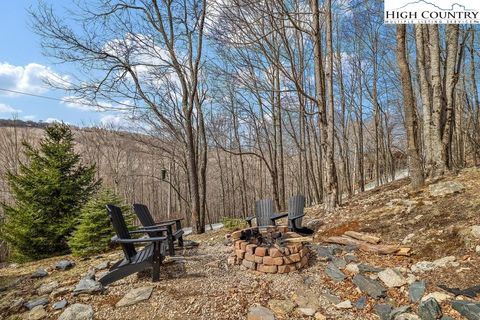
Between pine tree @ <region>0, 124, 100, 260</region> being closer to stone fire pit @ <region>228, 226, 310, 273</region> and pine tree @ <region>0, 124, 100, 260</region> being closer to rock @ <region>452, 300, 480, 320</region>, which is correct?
stone fire pit @ <region>228, 226, 310, 273</region>

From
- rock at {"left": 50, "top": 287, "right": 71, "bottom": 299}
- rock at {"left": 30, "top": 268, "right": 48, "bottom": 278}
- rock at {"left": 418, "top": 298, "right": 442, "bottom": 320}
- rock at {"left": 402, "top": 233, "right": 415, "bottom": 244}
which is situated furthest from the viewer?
rock at {"left": 30, "top": 268, "right": 48, "bottom": 278}

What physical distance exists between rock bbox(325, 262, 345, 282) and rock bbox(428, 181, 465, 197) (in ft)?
8.35

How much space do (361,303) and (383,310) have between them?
223mm

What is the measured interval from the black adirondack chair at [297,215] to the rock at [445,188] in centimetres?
221

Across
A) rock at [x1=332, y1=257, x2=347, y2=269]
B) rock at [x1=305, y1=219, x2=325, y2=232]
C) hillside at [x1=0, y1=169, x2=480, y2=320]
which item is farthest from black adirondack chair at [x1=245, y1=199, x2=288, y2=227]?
rock at [x1=332, y1=257, x2=347, y2=269]

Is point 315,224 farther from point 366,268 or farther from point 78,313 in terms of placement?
point 78,313

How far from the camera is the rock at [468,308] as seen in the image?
216 cm

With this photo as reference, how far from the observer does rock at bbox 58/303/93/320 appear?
8.32ft

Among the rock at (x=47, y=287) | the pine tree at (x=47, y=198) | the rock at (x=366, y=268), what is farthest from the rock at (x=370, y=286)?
the pine tree at (x=47, y=198)

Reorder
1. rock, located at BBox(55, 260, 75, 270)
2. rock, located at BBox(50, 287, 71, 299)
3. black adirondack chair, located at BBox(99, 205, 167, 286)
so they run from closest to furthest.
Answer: black adirondack chair, located at BBox(99, 205, 167, 286), rock, located at BBox(50, 287, 71, 299), rock, located at BBox(55, 260, 75, 270)

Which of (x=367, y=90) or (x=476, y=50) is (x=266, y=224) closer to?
(x=367, y=90)

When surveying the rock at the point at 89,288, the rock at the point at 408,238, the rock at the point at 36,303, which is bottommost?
the rock at the point at 36,303

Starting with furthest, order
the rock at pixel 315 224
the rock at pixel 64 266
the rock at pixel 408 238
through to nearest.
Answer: the rock at pixel 315 224, the rock at pixel 64 266, the rock at pixel 408 238

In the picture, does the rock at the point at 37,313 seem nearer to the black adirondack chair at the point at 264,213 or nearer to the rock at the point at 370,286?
the rock at the point at 370,286
